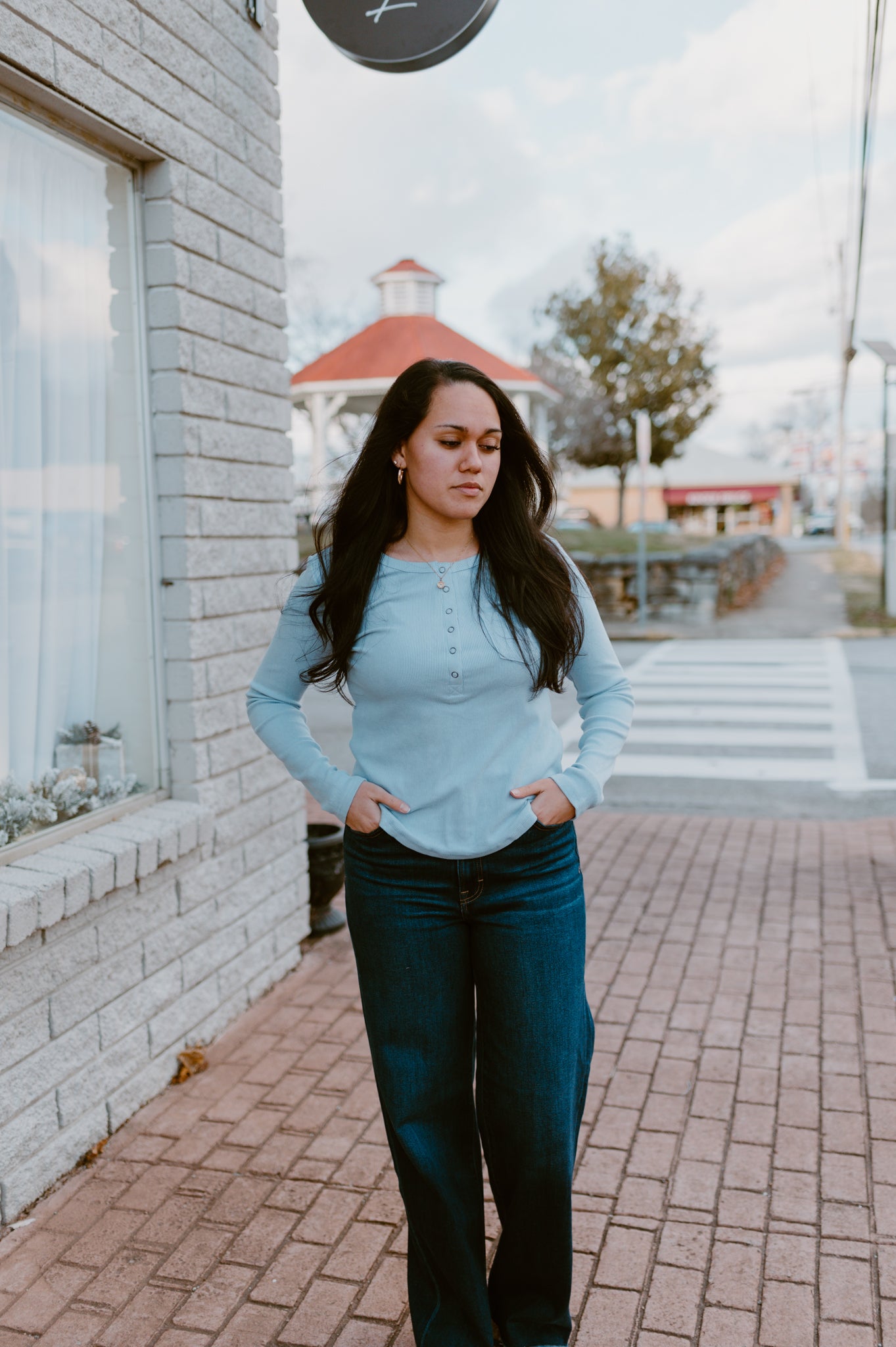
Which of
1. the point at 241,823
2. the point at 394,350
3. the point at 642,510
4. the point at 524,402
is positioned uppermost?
the point at 524,402

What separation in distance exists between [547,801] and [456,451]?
69 centimetres

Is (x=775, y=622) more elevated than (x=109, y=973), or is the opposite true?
(x=775, y=622)

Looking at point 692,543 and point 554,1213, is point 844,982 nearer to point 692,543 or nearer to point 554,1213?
point 554,1213

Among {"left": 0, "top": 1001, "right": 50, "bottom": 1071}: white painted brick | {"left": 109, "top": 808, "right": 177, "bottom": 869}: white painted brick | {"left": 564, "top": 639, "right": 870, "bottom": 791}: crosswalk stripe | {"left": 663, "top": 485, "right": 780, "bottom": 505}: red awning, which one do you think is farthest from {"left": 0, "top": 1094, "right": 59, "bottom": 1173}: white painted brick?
{"left": 663, "top": 485, "right": 780, "bottom": 505}: red awning

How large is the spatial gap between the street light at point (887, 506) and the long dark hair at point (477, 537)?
15700 millimetres

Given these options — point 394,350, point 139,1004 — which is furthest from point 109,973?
point 394,350

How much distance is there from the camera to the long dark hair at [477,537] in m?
2.24

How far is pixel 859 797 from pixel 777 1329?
5578 mm

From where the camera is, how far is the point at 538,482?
2492 millimetres

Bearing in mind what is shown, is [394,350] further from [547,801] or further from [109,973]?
[547,801]

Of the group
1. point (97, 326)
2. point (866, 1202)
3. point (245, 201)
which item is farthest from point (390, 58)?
point (866, 1202)

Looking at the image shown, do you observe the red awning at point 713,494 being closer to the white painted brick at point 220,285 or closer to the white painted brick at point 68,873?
the white painted brick at point 220,285

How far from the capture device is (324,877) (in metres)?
4.96

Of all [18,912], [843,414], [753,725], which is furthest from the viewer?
[843,414]
